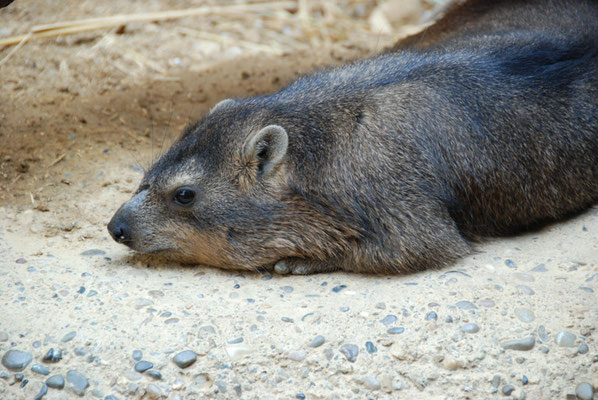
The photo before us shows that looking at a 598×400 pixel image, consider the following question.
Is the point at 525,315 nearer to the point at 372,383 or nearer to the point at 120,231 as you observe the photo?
the point at 372,383

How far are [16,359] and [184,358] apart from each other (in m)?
1.00

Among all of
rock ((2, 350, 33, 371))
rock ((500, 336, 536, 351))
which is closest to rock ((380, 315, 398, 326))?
rock ((500, 336, 536, 351))

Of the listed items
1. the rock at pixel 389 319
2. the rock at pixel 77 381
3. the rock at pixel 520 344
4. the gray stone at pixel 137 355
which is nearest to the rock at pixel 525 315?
the rock at pixel 520 344

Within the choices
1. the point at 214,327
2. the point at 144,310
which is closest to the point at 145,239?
the point at 144,310

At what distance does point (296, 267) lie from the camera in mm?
5215

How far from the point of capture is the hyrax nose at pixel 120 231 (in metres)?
5.12

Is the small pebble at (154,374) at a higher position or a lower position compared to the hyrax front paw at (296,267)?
higher

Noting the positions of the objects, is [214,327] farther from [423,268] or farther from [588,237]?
[588,237]

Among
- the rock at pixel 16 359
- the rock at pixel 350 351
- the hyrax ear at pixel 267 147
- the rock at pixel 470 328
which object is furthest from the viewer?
the hyrax ear at pixel 267 147

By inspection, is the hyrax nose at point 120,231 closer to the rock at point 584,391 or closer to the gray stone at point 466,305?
the gray stone at point 466,305

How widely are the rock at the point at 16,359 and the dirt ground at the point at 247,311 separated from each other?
31 millimetres

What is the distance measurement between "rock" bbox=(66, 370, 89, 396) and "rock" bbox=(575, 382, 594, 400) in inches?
115

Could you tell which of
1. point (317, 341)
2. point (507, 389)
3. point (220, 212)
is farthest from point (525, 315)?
point (220, 212)

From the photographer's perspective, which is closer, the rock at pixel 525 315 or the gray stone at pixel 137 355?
the gray stone at pixel 137 355
